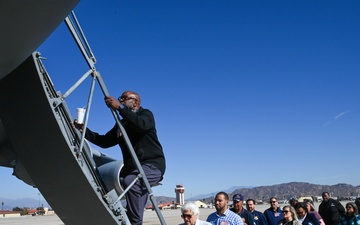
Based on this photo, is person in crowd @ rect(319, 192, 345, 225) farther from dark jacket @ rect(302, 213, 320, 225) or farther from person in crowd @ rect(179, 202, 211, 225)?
person in crowd @ rect(179, 202, 211, 225)

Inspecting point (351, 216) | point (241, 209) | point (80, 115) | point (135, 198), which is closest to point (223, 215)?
point (135, 198)

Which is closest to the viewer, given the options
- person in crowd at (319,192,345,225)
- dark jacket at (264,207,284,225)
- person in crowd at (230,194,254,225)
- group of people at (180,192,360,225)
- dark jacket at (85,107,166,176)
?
dark jacket at (85,107,166,176)

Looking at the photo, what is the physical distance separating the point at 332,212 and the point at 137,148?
342 inches

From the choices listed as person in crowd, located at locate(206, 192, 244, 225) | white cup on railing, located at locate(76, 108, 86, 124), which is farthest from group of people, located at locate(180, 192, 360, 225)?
white cup on railing, located at locate(76, 108, 86, 124)

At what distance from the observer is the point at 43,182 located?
14.3ft

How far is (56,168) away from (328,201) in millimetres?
9824

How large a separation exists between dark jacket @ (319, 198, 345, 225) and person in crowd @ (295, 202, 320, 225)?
3386mm

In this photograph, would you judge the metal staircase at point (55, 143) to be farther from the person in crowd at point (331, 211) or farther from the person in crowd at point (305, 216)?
the person in crowd at point (331, 211)

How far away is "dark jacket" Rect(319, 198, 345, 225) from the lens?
11734 millimetres

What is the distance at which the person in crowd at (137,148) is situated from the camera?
4559 mm

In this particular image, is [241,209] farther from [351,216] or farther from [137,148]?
[137,148]

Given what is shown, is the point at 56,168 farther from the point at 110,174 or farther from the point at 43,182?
the point at 110,174

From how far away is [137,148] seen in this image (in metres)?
4.98

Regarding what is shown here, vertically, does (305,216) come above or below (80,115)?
below
